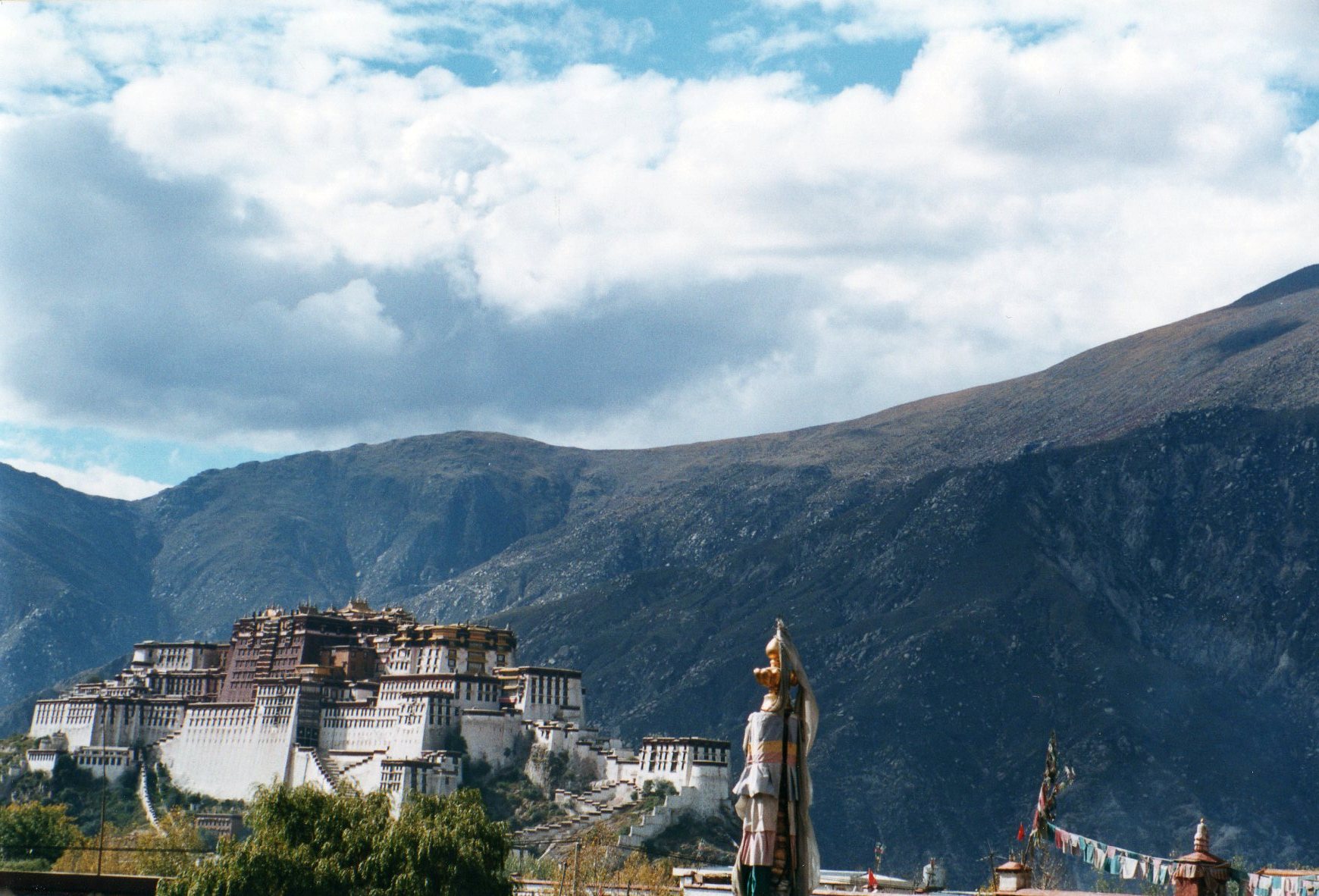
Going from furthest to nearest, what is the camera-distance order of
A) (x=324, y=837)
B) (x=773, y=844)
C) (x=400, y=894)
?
1. (x=324, y=837)
2. (x=400, y=894)
3. (x=773, y=844)

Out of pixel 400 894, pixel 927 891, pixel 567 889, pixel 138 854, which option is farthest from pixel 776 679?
pixel 138 854

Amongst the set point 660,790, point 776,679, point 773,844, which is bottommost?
point 773,844

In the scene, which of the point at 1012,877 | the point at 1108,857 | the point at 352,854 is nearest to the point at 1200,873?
the point at 1012,877

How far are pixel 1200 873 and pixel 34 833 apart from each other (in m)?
139

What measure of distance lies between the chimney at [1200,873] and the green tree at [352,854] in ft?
157

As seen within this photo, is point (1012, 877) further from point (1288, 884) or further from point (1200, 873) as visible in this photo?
point (1288, 884)

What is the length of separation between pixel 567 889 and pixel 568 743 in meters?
95.7

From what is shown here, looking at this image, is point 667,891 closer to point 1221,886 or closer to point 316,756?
point 1221,886

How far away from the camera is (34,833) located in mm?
164875

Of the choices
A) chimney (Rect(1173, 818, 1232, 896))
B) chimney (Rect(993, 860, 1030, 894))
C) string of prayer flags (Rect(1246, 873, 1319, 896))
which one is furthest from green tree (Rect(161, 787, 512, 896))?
chimney (Rect(1173, 818, 1232, 896))

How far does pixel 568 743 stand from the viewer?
19412 centimetres

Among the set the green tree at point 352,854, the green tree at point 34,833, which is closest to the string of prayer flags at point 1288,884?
the green tree at point 352,854

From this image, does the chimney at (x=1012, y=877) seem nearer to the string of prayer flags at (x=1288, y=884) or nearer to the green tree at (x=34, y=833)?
the string of prayer flags at (x=1288, y=884)

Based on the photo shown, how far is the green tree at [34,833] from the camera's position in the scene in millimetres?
157500
